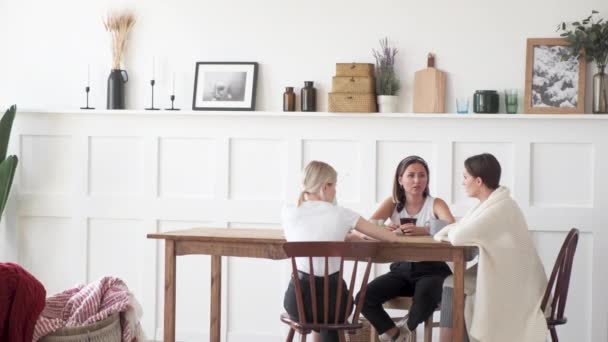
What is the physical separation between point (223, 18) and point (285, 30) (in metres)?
0.39

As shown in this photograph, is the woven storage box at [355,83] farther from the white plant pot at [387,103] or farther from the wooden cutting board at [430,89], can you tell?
the wooden cutting board at [430,89]

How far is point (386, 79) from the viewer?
568 cm

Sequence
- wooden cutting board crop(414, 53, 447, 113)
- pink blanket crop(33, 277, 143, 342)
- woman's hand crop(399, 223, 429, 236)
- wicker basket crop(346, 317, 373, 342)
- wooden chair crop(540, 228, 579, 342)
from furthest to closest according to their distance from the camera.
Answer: wooden cutting board crop(414, 53, 447, 113) < wicker basket crop(346, 317, 373, 342) < woman's hand crop(399, 223, 429, 236) < wooden chair crop(540, 228, 579, 342) < pink blanket crop(33, 277, 143, 342)

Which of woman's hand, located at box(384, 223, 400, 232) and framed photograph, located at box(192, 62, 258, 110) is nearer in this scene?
woman's hand, located at box(384, 223, 400, 232)

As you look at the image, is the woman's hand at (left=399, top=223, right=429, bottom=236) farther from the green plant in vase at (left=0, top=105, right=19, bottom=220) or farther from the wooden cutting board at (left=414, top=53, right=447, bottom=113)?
the green plant in vase at (left=0, top=105, right=19, bottom=220)

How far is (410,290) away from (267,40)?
188 centimetres

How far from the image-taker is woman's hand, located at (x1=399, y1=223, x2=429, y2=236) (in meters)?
4.55

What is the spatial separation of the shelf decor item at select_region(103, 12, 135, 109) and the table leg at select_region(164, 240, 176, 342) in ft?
5.98

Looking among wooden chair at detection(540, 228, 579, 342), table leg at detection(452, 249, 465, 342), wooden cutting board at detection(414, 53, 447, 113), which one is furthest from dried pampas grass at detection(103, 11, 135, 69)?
wooden chair at detection(540, 228, 579, 342)

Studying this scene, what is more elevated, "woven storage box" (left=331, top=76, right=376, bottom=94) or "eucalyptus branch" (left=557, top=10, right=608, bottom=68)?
"eucalyptus branch" (left=557, top=10, right=608, bottom=68)

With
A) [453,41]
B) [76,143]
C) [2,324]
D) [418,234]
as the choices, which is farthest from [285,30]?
[2,324]

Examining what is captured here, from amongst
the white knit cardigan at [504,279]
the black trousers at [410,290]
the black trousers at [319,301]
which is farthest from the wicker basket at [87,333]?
the white knit cardigan at [504,279]

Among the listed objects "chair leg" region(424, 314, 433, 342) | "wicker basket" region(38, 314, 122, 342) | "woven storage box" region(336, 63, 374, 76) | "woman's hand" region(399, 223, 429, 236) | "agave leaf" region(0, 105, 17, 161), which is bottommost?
"chair leg" region(424, 314, 433, 342)

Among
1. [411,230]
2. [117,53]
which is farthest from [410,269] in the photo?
[117,53]
